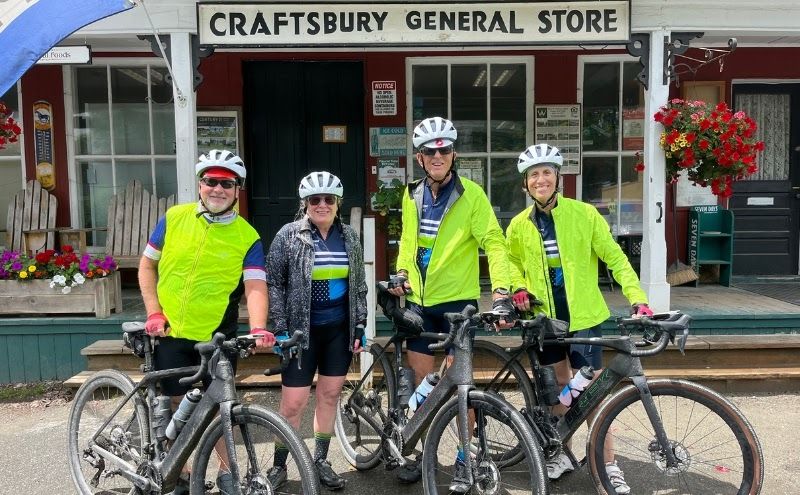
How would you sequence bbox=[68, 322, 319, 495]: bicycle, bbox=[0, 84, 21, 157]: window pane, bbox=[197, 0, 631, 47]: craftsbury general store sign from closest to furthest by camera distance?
bbox=[68, 322, 319, 495]: bicycle, bbox=[197, 0, 631, 47]: craftsbury general store sign, bbox=[0, 84, 21, 157]: window pane

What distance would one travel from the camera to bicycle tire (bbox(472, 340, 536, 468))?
3.38 meters

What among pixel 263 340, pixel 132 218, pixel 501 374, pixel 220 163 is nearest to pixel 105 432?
pixel 263 340

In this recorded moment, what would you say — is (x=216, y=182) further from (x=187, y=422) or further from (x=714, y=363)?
(x=714, y=363)

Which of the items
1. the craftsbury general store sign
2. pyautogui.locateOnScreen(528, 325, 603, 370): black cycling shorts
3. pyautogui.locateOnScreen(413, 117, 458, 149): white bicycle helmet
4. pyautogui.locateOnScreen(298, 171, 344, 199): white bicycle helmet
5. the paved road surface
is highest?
the craftsbury general store sign

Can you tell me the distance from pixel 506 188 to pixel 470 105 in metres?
1.04

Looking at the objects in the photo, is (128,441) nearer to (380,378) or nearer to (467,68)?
(380,378)

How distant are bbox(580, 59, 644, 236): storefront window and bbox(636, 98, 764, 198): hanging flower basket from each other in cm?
138

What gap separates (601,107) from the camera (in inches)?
283

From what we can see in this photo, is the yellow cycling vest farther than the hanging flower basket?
No

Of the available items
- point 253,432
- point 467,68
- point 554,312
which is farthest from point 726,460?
point 467,68

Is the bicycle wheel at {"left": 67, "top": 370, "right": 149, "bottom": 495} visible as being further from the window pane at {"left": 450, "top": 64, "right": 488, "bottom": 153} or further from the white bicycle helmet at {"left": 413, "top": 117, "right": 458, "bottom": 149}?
the window pane at {"left": 450, "top": 64, "right": 488, "bottom": 153}

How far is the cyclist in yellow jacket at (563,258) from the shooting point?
127 inches

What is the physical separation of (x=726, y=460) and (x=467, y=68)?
5026mm

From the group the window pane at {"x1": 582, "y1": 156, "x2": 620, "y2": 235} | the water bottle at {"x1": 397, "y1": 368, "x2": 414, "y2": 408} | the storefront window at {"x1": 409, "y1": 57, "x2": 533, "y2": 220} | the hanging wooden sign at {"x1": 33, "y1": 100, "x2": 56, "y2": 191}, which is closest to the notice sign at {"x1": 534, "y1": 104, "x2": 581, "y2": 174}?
the storefront window at {"x1": 409, "y1": 57, "x2": 533, "y2": 220}
